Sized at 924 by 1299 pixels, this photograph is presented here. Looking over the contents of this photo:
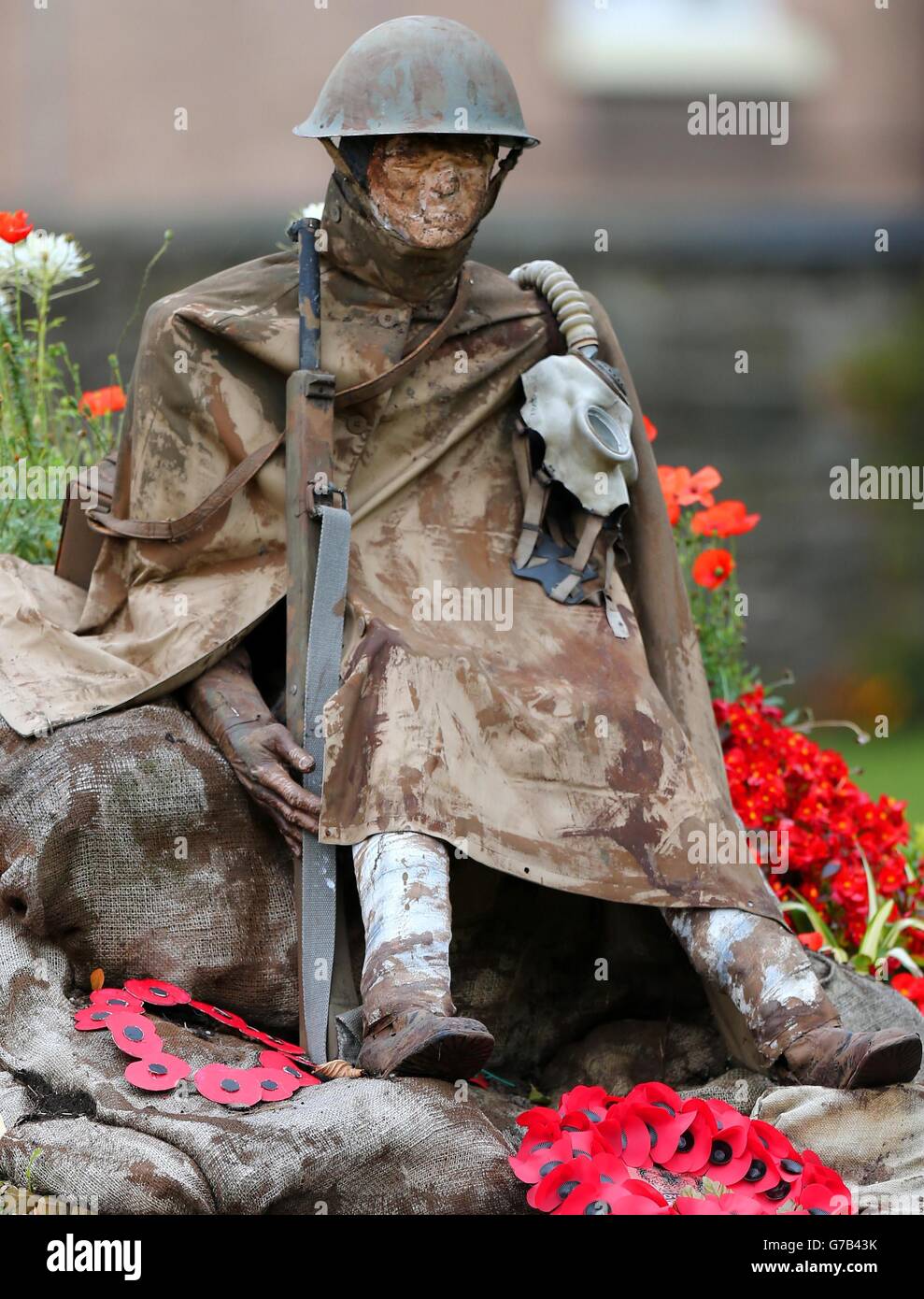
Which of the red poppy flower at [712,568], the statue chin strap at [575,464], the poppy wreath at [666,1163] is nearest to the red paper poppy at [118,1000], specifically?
the poppy wreath at [666,1163]

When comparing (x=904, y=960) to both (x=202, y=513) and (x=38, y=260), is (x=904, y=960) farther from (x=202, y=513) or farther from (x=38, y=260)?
(x=38, y=260)

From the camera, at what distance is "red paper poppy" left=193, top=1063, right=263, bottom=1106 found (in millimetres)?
3938

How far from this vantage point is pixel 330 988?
4289 mm

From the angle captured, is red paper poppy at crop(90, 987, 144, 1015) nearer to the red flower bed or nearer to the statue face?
the statue face

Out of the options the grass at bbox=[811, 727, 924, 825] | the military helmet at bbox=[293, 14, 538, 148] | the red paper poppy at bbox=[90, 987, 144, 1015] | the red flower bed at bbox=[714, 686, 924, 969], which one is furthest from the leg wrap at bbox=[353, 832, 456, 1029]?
the grass at bbox=[811, 727, 924, 825]

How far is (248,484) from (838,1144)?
177 cm

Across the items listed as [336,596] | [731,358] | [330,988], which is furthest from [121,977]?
[731,358]

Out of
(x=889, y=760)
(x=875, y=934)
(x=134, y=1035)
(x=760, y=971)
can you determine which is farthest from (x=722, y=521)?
(x=889, y=760)

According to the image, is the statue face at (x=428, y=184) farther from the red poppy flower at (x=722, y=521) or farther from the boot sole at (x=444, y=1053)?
the red poppy flower at (x=722, y=521)

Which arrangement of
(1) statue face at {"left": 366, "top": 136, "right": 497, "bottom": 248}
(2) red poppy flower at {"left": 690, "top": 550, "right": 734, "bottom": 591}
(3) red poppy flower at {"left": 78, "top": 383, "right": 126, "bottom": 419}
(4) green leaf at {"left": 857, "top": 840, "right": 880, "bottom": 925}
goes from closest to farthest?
(1) statue face at {"left": 366, "top": 136, "right": 497, "bottom": 248} → (4) green leaf at {"left": 857, "top": 840, "right": 880, "bottom": 925} → (3) red poppy flower at {"left": 78, "top": 383, "right": 126, "bottom": 419} → (2) red poppy flower at {"left": 690, "top": 550, "right": 734, "bottom": 591}

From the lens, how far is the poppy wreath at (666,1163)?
3.72 metres

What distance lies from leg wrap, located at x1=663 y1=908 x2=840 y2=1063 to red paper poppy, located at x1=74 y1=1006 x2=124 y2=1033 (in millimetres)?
1103

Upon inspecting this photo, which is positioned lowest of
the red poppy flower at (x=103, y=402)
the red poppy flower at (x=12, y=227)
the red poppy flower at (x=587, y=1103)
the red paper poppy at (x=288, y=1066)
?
the red poppy flower at (x=587, y=1103)

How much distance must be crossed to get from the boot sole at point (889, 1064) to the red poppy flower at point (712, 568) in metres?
2.24
